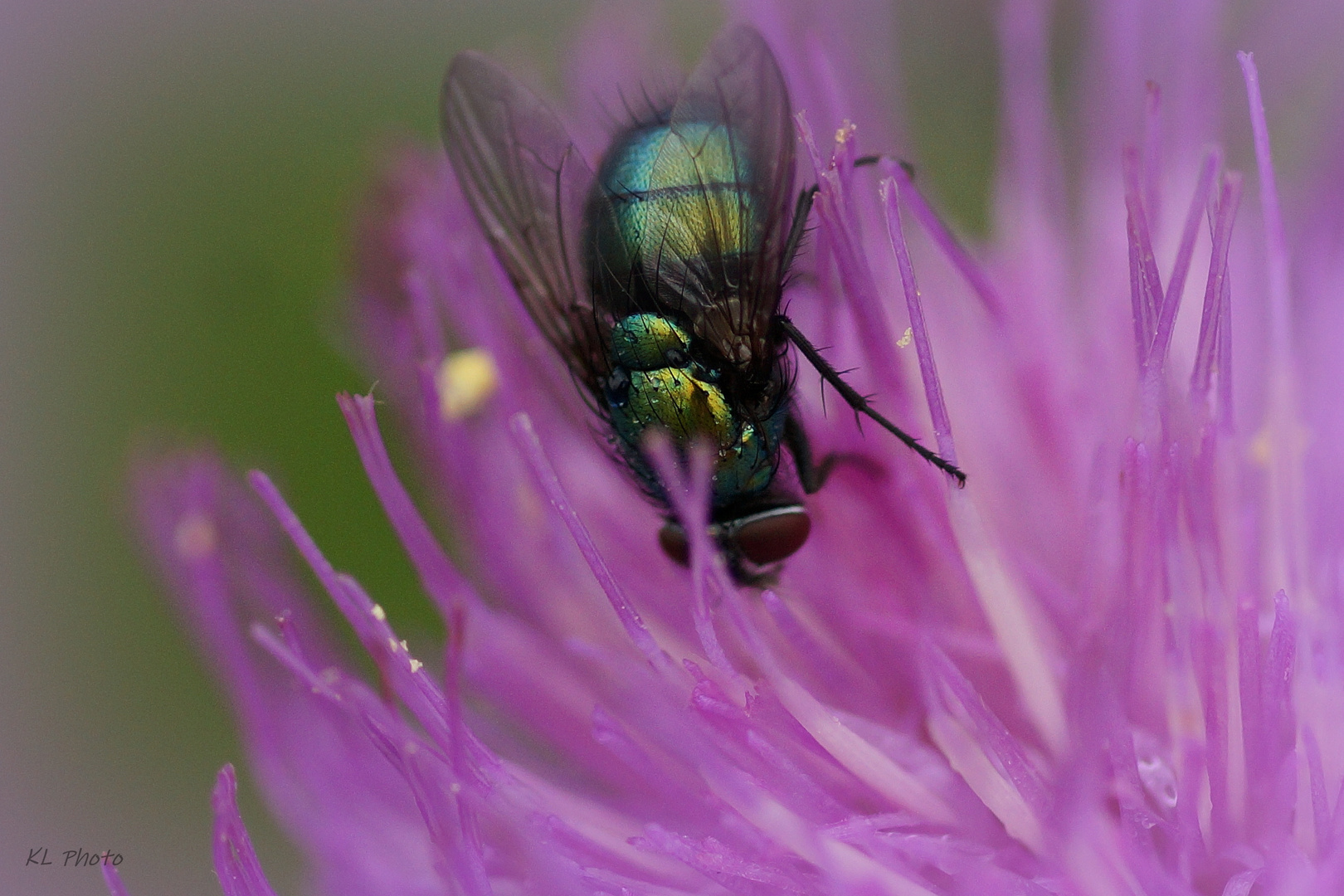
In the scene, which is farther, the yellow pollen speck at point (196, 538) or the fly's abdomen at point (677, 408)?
the yellow pollen speck at point (196, 538)

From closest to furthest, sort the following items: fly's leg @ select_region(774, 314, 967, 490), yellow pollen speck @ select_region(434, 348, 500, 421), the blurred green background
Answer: fly's leg @ select_region(774, 314, 967, 490)
yellow pollen speck @ select_region(434, 348, 500, 421)
the blurred green background

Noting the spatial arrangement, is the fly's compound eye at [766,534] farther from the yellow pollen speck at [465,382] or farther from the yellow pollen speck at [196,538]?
the yellow pollen speck at [196,538]

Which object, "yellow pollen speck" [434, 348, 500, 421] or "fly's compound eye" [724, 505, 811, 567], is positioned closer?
"fly's compound eye" [724, 505, 811, 567]

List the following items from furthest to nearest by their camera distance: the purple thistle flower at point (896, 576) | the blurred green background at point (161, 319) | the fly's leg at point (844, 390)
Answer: the blurred green background at point (161, 319) → the fly's leg at point (844, 390) → the purple thistle flower at point (896, 576)

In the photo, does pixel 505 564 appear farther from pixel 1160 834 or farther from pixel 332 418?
pixel 332 418

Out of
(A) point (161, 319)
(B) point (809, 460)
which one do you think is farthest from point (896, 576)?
(A) point (161, 319)

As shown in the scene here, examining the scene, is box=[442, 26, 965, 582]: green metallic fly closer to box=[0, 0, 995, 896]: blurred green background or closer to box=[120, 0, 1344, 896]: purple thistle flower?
box=[120, 0, 1344, 896]: purple thistle flower

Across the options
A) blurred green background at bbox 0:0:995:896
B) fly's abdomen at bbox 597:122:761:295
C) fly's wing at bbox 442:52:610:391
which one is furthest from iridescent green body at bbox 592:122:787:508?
blurred green background at bbox 0:0:995:896

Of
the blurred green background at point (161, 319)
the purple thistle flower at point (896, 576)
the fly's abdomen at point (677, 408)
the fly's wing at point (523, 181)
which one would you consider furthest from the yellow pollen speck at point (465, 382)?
the blurred green background at point (161, 319)
